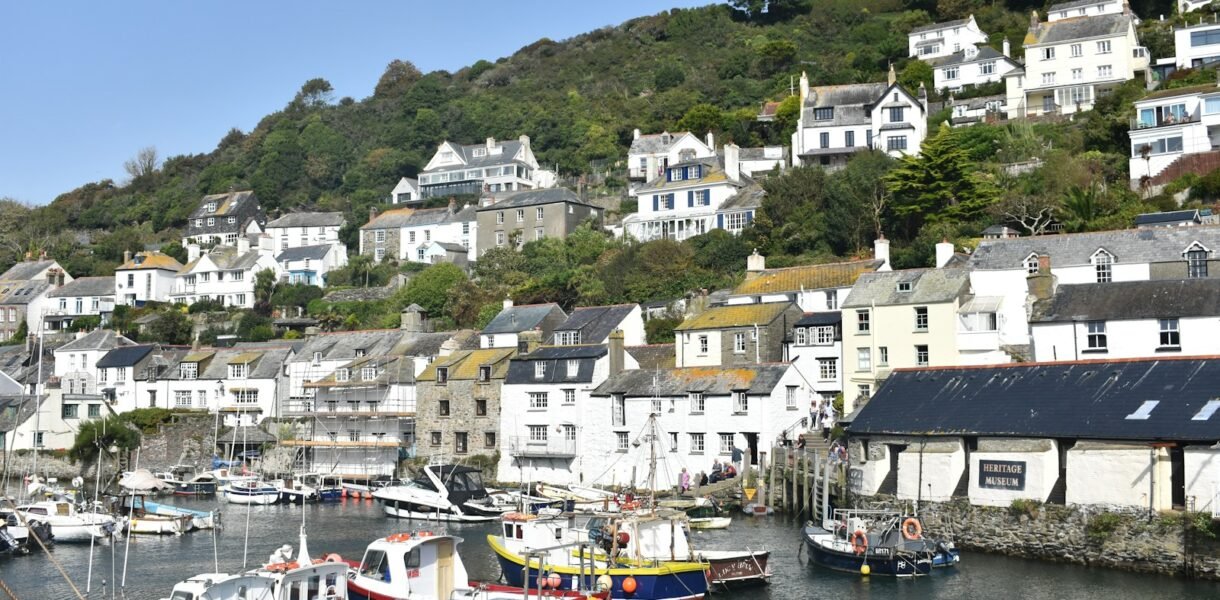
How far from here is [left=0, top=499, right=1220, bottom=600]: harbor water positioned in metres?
32.3

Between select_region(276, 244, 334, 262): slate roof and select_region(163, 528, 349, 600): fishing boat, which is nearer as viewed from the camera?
select_region(163, 528, 349, 600): fishing boat

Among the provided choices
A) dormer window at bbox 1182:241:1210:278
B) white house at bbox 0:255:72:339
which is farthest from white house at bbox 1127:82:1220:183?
white house at bbox 0:255:72:339

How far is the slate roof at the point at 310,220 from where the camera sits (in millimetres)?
110188

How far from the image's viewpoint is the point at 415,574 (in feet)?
102

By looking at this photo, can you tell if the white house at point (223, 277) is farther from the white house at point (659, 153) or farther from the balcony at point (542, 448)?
the balcony at point (542, 448)

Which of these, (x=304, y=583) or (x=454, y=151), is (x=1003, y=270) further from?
(x=454, y=151)

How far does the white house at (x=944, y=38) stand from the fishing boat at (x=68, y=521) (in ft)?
253

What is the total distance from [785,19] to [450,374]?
89065 millimetres

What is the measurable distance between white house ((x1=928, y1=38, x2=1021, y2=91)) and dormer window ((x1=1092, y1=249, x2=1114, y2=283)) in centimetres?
4035

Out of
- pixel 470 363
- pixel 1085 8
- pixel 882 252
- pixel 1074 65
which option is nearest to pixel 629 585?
pixel 882 252

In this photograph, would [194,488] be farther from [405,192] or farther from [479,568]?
[405,192]

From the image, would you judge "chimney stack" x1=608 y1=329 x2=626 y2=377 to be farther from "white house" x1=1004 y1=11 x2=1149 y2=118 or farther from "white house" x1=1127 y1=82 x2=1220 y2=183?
"white house" x1=1004 y1=11 x2=1149 y2=118

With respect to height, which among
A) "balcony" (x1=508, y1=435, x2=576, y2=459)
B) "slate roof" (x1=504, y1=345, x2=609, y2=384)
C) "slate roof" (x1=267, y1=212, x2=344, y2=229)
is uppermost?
"slate roof" (x1=267, y1=212, x2=344, y2=229)

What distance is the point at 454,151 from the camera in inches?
4505
